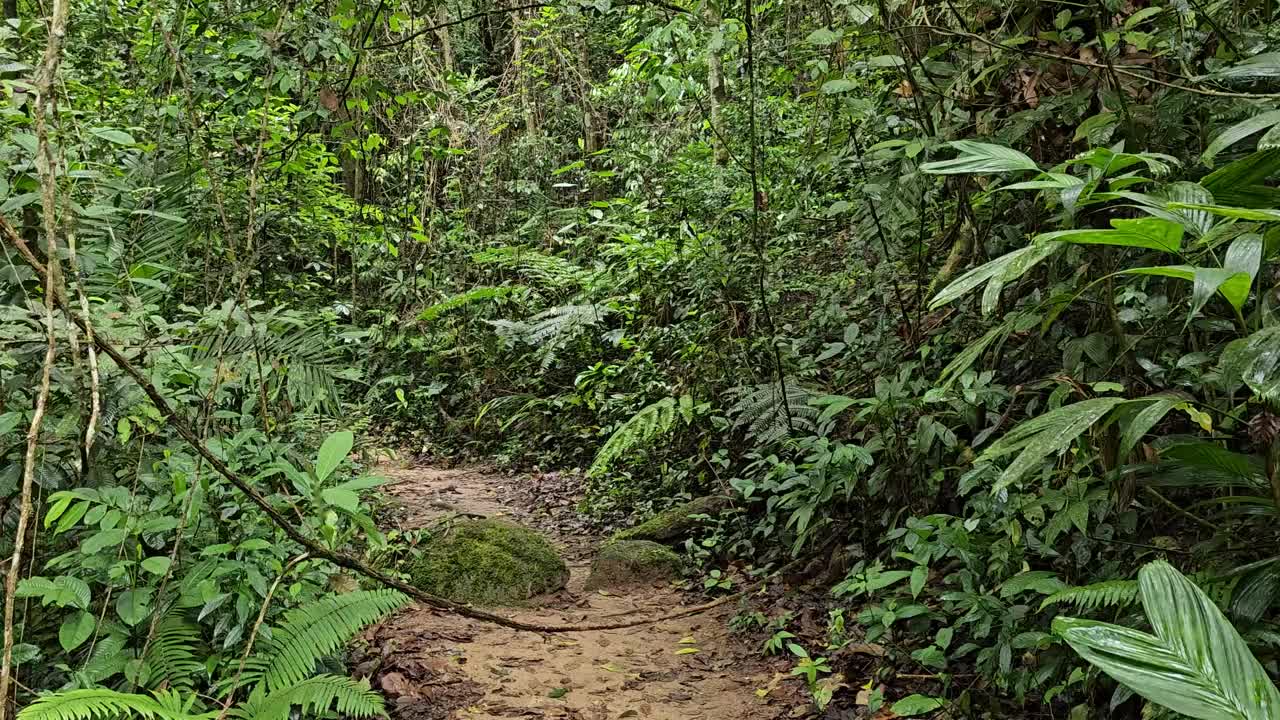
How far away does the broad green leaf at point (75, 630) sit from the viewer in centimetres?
254

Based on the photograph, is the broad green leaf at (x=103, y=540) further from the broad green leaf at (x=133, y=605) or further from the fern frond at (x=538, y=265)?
the fern frond at (x=538, y=265)

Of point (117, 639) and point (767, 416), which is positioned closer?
point (117, 639)

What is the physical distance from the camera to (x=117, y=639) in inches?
106

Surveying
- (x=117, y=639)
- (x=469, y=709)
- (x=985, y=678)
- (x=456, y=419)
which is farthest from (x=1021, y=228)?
(x=456, y=419)

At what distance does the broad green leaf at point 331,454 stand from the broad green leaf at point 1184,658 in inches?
83.9

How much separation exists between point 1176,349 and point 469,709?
10.2 ft

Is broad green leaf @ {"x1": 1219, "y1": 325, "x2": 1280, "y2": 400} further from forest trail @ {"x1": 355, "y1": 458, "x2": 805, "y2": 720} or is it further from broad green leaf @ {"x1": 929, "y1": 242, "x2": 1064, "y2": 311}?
forest trail @ {"x1": 355, "y1": 458, "x2": 805, "y2": 720}

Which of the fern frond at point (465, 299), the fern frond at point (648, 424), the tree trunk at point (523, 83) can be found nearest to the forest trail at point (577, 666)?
the fern frond at point (648, 424)

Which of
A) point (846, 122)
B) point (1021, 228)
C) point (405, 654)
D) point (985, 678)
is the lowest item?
point (405, 654)

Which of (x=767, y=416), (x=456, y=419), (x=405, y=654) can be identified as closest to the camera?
(x=405, y=654)

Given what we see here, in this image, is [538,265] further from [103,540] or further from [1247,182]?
[1247,182]

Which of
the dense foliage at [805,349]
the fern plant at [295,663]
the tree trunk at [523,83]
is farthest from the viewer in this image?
the tree trunk at [523,83]

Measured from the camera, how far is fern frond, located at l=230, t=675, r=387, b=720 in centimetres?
264

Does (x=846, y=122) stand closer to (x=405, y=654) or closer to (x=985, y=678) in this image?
(x=985, y=678)
